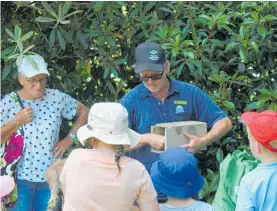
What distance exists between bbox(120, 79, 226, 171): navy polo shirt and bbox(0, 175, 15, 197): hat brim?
86 centimetres

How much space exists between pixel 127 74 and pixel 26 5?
1.09m

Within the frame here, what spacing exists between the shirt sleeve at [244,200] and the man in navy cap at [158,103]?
36.1 inches

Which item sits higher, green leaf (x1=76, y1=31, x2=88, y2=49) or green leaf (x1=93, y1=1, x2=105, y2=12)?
green leaf (x1=93, y1=1, x2=105, y2=12)

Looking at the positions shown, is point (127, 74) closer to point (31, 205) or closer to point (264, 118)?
point (31, 205)

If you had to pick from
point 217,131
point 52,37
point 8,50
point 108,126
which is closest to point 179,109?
point 217,131

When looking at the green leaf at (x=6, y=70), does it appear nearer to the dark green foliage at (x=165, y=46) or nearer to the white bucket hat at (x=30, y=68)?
the dark green foliage at (x=165, y=46)

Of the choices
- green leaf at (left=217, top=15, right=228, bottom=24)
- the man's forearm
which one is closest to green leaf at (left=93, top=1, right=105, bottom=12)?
green leaf at (left=217, top=15, right=228, bottom=24)

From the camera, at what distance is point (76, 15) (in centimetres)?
645

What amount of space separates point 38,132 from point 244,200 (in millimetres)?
1924

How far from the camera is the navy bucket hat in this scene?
4.21 metres

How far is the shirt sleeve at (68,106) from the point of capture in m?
5.85

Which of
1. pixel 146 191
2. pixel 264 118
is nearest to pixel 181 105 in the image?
pixel 264 118

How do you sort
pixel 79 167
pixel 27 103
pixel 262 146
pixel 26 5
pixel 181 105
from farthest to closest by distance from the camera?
pixel 26 5
pixel 27 103
pixel 181 105
pixel 262 146
pixel 79 167

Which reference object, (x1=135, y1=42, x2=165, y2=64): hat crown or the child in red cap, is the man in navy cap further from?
the child in red cap
